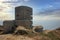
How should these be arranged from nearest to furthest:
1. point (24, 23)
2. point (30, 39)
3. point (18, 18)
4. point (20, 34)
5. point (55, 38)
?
point (30, 39) → point (55, 38) → point (20, 34) → point (24, 23) → point (18, 18)

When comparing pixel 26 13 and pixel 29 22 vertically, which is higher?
pixel 26 13

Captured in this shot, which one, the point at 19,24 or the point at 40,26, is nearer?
the point at 19,24

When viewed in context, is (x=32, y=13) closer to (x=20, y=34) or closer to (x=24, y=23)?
(x=24, y=23)

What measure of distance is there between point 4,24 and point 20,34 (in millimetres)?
3550

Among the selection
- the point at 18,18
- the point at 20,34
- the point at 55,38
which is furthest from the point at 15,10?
the point at 55,38

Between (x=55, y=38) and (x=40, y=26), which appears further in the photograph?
(x=40, y=26)

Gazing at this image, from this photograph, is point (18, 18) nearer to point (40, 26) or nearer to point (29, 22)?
point (29, 22)

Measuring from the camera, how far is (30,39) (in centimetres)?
836

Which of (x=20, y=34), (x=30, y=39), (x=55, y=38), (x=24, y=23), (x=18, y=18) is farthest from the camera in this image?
(x=18, y=18)

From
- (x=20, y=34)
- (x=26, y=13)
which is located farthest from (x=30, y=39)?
(x=26, y=13)

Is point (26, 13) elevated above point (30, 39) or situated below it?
above

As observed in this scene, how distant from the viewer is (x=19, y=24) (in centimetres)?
1282

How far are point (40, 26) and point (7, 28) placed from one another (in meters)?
3.40

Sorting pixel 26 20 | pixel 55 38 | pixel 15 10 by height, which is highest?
pixel 15 10
